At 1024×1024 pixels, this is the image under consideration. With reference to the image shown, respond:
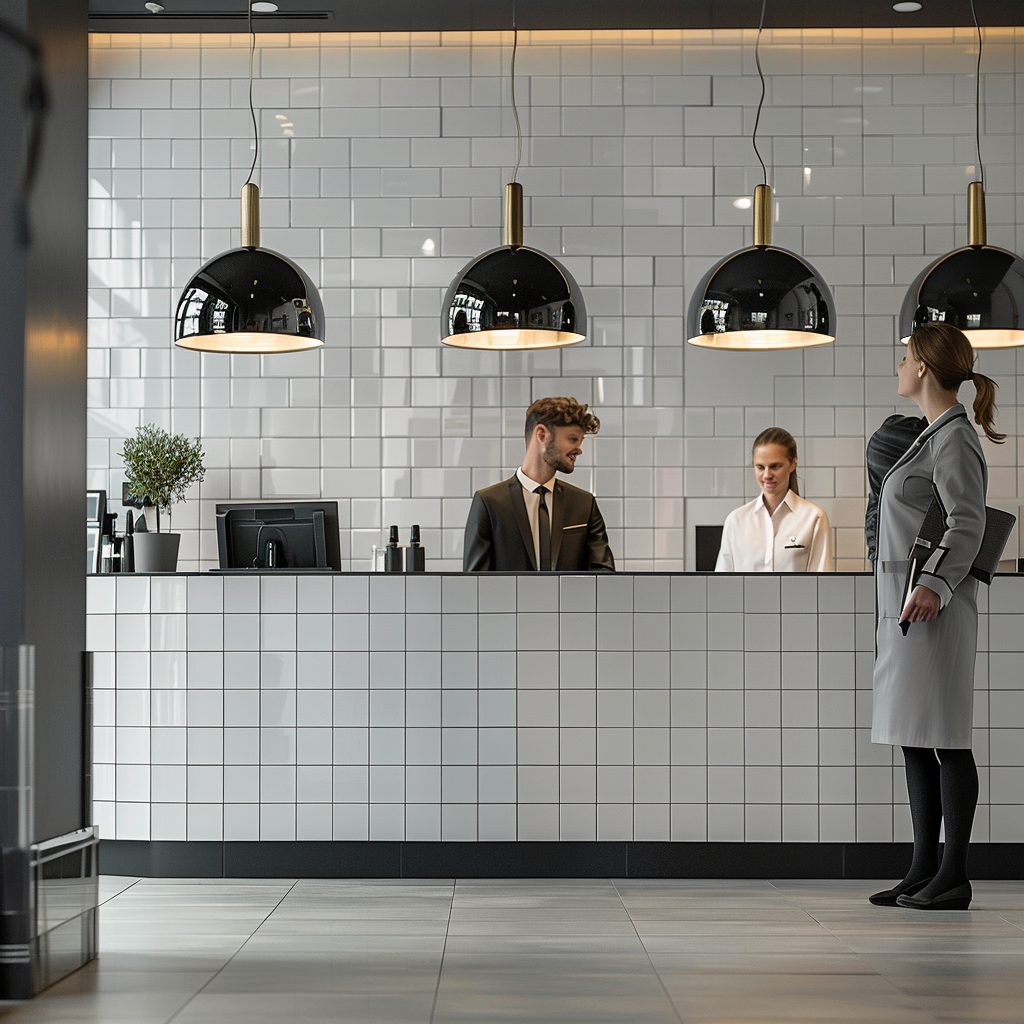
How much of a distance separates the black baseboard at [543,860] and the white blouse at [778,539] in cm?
138

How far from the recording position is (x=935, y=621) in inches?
130

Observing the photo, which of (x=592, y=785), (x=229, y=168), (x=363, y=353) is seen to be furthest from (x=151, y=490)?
(x=592, y=785)

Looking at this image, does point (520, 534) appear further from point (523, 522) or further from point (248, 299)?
point (248, 299)

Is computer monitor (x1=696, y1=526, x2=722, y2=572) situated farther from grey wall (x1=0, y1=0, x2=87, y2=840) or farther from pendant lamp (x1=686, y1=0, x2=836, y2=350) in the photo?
grey wall (x1=0, y1=0, x2=87, y2=840)

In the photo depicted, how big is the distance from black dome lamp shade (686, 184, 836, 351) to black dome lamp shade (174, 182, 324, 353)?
1.27 meters

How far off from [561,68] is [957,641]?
140 inches

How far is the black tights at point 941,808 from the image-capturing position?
3.32m

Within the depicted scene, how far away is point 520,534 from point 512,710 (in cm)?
103

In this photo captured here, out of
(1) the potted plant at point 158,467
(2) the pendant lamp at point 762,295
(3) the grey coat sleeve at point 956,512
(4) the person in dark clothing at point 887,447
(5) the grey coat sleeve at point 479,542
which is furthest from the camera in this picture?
(1) the potted plant at point 158,467

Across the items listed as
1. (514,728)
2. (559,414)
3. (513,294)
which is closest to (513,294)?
(513,294)

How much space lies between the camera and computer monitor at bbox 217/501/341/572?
182 inches

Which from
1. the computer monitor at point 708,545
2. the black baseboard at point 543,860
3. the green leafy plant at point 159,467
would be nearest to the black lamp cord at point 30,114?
the black baseboard at point 543,860

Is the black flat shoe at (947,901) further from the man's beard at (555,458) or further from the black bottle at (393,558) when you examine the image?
the black bottle at (393,558)

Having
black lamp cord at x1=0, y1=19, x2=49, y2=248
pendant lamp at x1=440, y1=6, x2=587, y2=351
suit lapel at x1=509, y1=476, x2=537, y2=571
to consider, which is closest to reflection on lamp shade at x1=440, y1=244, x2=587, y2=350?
pendant lamp at x1=440, y1=6, x2=587, y2=351
